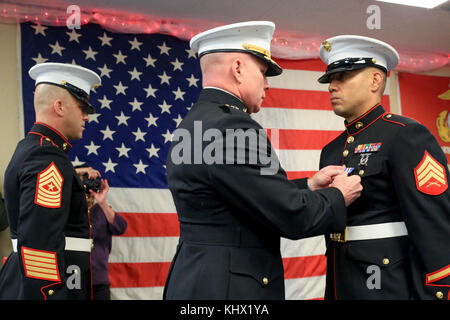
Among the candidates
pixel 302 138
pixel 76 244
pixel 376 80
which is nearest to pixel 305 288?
pixel 302 138

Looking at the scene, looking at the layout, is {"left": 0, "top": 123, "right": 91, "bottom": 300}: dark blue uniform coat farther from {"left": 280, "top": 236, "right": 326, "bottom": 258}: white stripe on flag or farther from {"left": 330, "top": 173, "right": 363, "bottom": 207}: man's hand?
{"left": 280, "top": 236, "right": 326, "bottom": 258}: white stripe on flag

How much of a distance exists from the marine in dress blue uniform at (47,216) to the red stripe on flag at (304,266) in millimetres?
2388

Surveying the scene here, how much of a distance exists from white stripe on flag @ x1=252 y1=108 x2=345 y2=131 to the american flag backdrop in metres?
0.06

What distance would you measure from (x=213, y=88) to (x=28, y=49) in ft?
9.05

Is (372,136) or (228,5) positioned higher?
(228,5)

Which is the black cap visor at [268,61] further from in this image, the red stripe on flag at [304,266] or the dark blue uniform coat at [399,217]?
the red stripe on flag at [304,266]

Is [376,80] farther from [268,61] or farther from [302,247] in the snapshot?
[302,247]

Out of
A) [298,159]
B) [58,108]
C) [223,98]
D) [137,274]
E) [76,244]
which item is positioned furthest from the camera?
[298,159]

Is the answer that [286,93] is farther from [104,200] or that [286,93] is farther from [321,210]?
[321,210]

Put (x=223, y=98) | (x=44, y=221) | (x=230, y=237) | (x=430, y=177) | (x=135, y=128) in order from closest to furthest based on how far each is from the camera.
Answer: (x=230, y=237) → (x=223, y=98) → (x=430, y=177) → (x=44, y=221) → (x=135, y=128)

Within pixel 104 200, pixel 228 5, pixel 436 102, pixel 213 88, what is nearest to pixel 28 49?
pixel 104 200

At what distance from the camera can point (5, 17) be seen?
3.44m

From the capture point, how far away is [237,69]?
1.41 meters

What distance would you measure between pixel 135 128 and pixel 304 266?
86.4 inches
